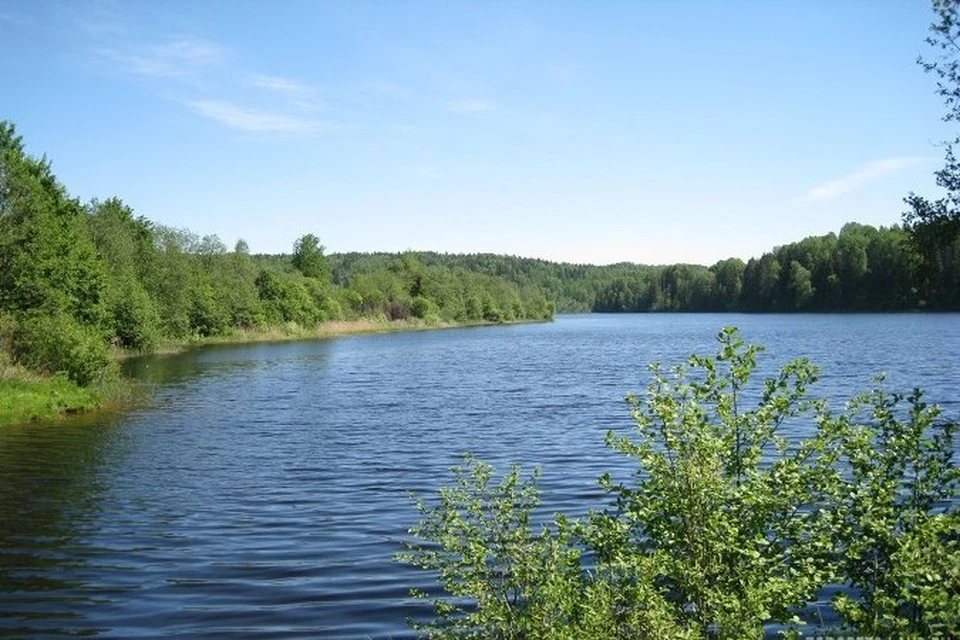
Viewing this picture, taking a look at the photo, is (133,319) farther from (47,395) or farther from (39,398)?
(39,398)

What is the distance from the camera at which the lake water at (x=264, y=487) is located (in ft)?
39.8

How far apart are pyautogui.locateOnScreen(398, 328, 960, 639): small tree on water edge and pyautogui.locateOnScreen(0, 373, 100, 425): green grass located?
26500mm

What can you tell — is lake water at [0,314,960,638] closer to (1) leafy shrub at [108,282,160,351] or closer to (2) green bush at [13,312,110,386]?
(2) green bush at [13,312,110,386]

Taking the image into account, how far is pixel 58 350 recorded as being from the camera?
33.9m

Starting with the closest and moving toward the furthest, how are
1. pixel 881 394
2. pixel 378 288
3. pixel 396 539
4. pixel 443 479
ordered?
1. pixel 881 394
2. pixel 396 539
3. pixel 443 479
4. pixel 378 288

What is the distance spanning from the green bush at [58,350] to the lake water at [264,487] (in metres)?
3.10

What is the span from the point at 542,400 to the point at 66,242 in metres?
28.7

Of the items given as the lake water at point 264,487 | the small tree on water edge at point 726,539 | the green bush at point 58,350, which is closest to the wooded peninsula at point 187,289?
the green bush at point 58,350

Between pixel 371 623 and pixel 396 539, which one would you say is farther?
pixel 396 539

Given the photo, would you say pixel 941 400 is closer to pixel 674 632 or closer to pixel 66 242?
pixel 674 632

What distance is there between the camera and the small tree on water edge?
21.5 feet

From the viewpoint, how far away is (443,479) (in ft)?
69.0

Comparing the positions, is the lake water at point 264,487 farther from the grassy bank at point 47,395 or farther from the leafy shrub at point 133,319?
the leafy shrub at point 133,319

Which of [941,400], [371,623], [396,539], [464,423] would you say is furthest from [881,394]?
[941,400]
